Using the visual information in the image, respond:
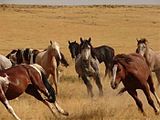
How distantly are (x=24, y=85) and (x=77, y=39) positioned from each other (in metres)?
33.4

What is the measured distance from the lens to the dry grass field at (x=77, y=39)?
1070 centimetres

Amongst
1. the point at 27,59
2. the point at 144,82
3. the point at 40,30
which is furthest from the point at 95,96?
the point at 40,30

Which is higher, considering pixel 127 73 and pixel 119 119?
pixel 127 73

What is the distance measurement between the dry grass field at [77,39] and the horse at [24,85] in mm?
401

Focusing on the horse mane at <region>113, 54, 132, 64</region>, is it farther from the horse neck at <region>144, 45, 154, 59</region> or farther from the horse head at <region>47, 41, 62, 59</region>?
the horse neck at <region>144, 45, 154, 59</region>

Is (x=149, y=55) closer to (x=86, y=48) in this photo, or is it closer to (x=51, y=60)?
(x=86, y=48)

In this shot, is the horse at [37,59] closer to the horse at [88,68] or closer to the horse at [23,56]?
the horse at [23,56]

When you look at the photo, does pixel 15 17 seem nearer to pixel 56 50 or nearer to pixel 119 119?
pixel 56 50

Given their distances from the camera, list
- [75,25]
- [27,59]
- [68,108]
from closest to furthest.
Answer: [68,108] → [27,59] → [75,25]

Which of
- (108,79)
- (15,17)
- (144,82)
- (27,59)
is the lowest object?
(15,17)

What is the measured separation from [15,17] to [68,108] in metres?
53.5

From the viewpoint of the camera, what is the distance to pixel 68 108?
1169 centimetres

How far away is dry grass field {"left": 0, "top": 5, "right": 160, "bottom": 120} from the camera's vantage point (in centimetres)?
1070

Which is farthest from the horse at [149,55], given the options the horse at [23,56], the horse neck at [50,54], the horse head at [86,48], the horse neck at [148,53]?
the horse at [23,56]
